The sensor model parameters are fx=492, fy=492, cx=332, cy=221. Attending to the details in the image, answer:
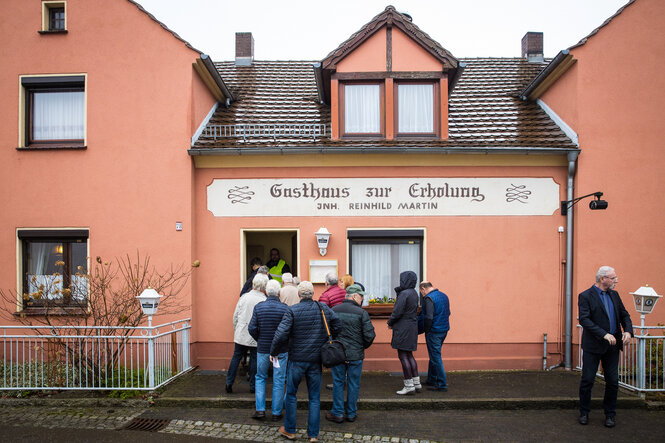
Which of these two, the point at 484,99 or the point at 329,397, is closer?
the point at 329,397

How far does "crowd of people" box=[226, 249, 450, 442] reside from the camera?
6027mm

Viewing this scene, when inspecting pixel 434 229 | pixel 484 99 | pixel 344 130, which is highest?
pixel 484 99

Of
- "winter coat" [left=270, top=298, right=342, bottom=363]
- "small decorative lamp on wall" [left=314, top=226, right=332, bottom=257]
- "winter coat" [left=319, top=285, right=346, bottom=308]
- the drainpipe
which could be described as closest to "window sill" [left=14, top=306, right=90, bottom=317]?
"small decorative lamp on wall" [left=314, top=226, right=332, bottom=257]

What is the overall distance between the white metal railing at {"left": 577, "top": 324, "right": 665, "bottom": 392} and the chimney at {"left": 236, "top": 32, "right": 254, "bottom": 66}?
1165 centimetres

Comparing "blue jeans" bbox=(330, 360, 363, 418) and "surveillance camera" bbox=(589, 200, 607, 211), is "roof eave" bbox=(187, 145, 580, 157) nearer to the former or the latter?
"surveillance camera" bbox=(589, 200, 607, 211)

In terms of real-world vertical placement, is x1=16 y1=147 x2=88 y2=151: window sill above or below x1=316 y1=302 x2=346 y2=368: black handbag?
above

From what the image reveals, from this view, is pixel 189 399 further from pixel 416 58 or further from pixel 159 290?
pixel 416 58

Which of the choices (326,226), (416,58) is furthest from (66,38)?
(416,58)

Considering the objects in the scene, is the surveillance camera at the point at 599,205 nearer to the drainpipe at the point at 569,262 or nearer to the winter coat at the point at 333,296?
the drainpipe at the point at 569,262

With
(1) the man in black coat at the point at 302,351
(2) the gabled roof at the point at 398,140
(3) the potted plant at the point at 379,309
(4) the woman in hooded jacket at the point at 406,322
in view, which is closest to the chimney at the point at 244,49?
(2) the gabled roof at the point at 398,140

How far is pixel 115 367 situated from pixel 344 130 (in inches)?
237

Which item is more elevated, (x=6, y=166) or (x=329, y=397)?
(x=6, y=166)

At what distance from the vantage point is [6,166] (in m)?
9.56

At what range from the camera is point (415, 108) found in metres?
10.1
